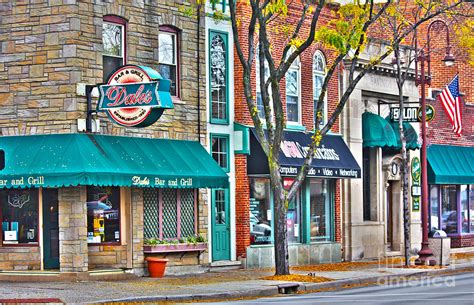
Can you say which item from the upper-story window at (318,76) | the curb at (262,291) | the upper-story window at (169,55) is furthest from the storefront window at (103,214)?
the upper-story window at (318,76)

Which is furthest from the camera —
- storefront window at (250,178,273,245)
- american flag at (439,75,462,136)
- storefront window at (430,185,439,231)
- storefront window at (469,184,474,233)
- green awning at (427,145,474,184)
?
storefront window at (469,184,474,233)

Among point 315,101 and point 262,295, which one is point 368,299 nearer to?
point 262,295

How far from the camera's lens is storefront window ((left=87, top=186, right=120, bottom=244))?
28283 mm

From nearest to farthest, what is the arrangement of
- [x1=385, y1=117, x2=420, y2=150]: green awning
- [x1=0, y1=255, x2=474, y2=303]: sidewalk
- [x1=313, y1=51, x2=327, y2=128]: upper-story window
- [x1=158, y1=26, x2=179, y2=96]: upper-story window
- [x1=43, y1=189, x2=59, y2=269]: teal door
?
[x1=0, y1=255, x2=474, y2=303]: sidewalk, [x1=43, y1=189, x2=59, y2=269]: teal door, [x1=158, y1=26, x2=179, y2=96]: upper-story window, [x1=313, y1=51, x2=327, y2=128]: upper-story window, [x1=385, y1=117, x2=420, y2=150]: green awning

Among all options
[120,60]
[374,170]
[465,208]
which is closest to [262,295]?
[120,60]

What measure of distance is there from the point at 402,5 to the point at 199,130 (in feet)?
44.5

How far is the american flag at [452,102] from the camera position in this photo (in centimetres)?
4072

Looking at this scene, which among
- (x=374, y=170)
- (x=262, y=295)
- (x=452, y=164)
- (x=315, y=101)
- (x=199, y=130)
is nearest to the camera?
(x=262, y=295)

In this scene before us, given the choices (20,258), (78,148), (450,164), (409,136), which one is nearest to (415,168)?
(450,164)

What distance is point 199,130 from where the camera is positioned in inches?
1238

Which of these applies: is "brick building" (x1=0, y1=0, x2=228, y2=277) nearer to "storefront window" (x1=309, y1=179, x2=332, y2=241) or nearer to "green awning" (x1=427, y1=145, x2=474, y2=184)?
"storefront window" (x1=309, y1=179, x2=332, y2=241)

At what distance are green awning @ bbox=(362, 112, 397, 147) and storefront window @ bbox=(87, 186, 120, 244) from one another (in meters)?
12.6

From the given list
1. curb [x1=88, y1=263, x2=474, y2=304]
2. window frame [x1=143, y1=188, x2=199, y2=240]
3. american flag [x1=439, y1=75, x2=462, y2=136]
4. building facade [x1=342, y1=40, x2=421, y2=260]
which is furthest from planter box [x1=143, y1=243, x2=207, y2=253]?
american flag [x1=439, y1=75, x2=462, y2=136]

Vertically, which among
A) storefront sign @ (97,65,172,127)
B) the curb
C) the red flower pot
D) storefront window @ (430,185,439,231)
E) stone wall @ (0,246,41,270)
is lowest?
the curb
